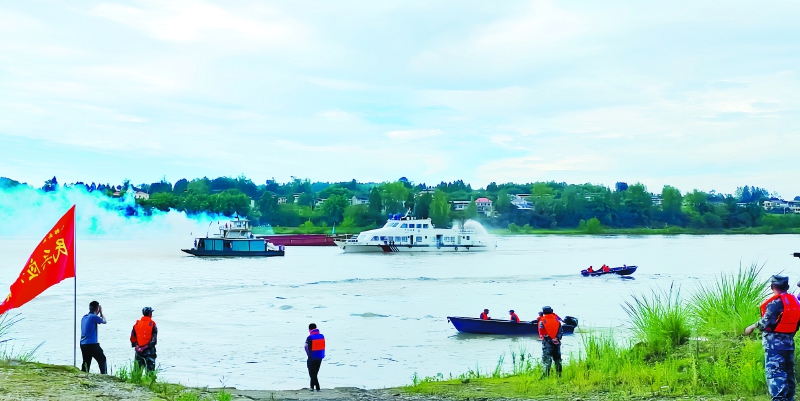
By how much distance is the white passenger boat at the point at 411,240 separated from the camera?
85938mm

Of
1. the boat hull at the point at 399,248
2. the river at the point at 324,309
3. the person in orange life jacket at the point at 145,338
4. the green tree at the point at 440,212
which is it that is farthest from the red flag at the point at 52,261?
the green tree at the point at 440,212

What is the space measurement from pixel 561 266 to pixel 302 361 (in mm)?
49260

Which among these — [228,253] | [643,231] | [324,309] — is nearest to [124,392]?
[324,309]

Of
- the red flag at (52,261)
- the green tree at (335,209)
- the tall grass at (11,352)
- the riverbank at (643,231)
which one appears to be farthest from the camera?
the riverbank at (643,231)

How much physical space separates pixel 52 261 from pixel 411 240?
7370cm

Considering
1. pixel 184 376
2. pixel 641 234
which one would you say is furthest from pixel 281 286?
pixel 641 234

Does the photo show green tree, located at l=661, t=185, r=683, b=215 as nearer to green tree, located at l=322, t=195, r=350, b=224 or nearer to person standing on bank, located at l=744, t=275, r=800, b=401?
green tree, located at l=322, t=195, r=350, b=224

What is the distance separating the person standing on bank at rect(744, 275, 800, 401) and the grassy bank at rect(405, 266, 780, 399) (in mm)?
1046

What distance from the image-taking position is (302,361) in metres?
22.1

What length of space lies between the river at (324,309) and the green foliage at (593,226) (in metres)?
86.8

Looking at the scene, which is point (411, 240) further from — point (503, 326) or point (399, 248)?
point (503, 326)

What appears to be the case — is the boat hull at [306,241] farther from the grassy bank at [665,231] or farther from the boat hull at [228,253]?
the grassy bank at [665,231]

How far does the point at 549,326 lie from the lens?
1427cm

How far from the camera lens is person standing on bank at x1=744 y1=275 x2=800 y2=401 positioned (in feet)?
32.2
